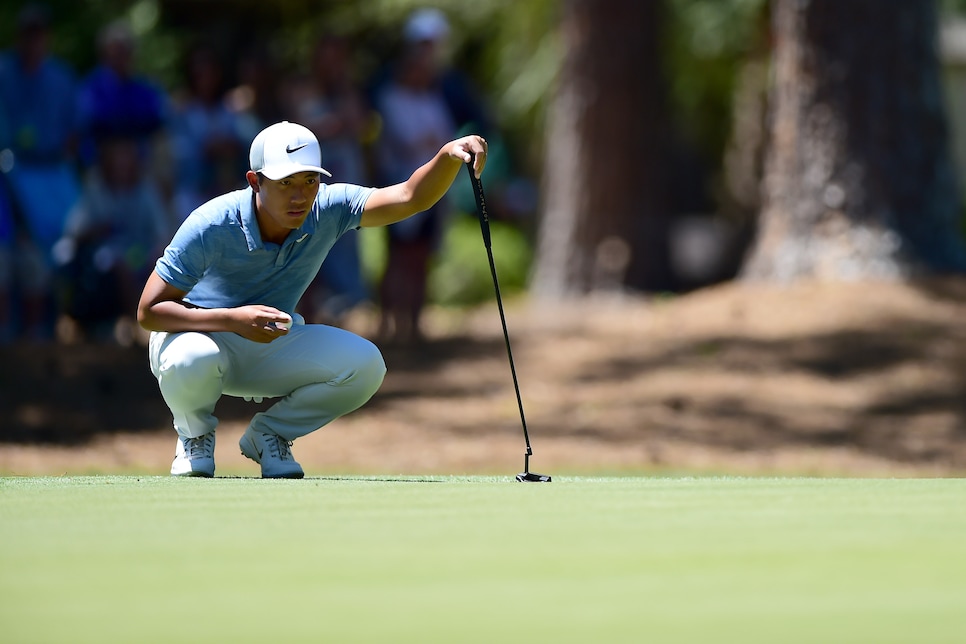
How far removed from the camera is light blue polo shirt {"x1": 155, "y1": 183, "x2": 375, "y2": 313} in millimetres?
6004

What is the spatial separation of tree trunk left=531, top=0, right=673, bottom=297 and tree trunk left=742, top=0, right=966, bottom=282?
2082 mm

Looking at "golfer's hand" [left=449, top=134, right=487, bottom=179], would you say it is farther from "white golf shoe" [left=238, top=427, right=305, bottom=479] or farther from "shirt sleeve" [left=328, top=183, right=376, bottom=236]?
"white golf shoe" [left=238, top=427, right=305, bottom=479]

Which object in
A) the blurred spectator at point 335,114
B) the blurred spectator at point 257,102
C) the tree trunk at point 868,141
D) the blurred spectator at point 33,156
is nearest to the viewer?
the tree trunk at point 868,141

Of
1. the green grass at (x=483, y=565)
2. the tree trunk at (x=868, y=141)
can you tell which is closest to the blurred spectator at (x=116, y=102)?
the tree trunk at (x=868, y=141)

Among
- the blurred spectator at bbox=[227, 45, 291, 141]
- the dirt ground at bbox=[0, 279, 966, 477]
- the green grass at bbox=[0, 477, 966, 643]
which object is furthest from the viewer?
the blurred spectator at bbox=[227, 45, 291, 141]

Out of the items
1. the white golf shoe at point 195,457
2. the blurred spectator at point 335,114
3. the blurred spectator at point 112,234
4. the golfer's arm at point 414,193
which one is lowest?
the white golf shoe at point 195,457

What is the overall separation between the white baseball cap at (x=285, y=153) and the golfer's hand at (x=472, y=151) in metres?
0.50

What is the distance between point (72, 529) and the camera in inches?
177

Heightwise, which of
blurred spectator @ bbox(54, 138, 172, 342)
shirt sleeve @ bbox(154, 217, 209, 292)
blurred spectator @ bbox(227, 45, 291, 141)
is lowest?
shirt sleeve @ bbox(154, 217, 209, 292)

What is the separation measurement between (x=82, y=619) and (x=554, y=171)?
1070cm

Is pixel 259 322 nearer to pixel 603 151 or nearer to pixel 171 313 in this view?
pixel 171 313

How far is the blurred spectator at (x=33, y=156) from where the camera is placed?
38.1 feet

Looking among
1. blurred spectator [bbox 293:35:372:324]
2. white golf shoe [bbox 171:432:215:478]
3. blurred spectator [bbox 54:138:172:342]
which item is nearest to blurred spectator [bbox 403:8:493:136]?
blurred spectator [bbox 293:35:372:324]

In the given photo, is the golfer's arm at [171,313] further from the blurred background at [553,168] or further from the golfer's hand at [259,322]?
the blurred background at [553,168]
